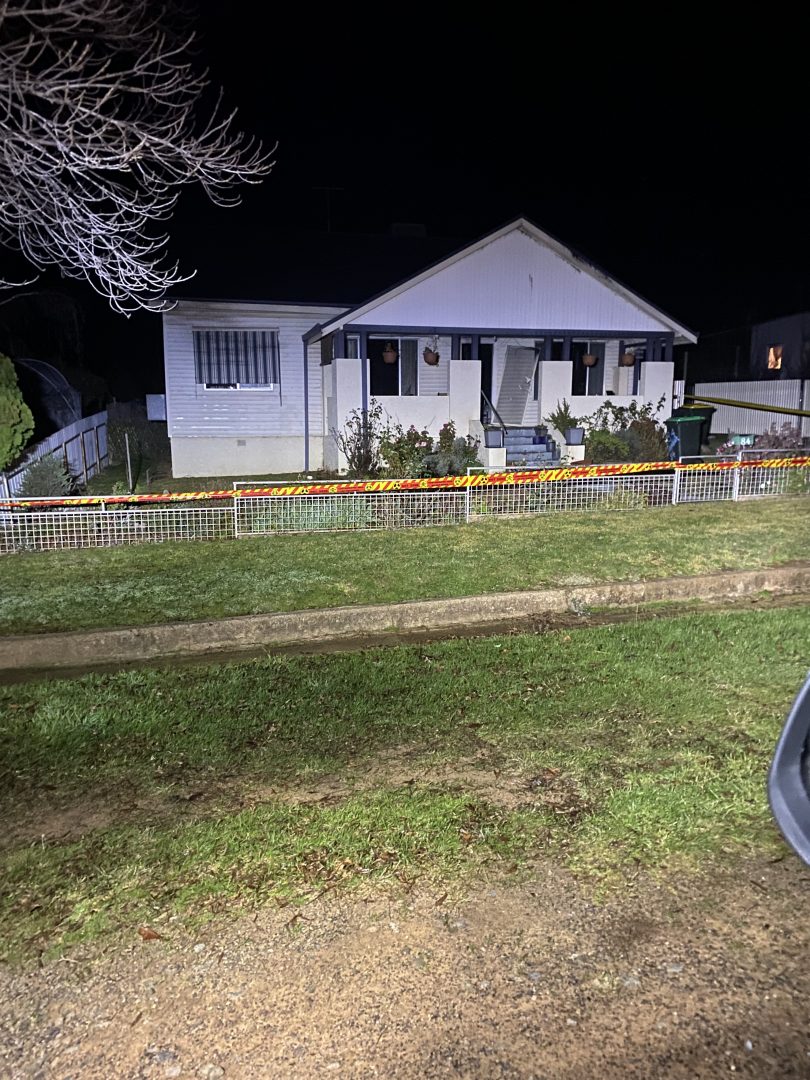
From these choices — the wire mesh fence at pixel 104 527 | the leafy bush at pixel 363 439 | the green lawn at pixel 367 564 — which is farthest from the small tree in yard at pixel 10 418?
the leafy bush at pixel 363 439

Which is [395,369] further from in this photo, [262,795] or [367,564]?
[262,795]

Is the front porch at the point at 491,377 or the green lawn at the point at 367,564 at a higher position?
the front porch at the point at 491,377

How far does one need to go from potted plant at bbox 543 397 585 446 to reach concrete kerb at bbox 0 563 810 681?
29.8 feet

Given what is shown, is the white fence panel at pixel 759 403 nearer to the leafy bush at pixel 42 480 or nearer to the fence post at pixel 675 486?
the fence post at pixel 675 486

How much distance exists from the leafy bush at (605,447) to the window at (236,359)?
7.39 meters

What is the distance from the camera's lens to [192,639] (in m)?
6.34

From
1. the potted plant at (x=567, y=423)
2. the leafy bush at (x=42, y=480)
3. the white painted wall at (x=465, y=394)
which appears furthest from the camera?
the white painted wall at (x=465, y=394)

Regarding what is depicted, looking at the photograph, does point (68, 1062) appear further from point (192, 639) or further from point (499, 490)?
point (499, 490)

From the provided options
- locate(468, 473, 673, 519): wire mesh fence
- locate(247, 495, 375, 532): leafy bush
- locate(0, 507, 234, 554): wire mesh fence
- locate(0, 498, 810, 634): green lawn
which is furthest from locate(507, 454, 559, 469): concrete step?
locate(0, 507, 234, 554): wire mesh fence

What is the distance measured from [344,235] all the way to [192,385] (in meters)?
8.62

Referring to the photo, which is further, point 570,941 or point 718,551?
point 718,551

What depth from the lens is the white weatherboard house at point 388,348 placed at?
1670cm

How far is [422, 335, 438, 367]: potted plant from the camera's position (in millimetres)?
18125

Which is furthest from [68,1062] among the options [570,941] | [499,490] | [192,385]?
[192,385]
